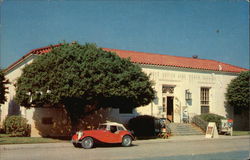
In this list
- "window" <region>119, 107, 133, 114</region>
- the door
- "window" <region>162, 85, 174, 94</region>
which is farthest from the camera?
the door

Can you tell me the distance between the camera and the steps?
23527 mm

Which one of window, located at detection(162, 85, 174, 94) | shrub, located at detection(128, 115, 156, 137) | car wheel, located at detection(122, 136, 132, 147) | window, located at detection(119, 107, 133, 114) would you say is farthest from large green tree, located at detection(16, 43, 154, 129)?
window, located at detection(162, 85, 174, 94)

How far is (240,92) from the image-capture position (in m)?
27.2

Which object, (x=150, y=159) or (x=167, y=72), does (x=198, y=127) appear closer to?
(x=167, y=72)

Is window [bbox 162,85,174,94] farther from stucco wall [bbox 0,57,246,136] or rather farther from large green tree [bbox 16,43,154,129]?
large green tree [bbox 16,43,154,129]

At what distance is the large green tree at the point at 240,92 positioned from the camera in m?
27.0

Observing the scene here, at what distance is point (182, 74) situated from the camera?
2694cm

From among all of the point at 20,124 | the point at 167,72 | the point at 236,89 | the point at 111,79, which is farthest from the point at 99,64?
the point at 236,89

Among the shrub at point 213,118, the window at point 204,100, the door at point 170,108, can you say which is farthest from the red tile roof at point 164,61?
the shrub at point 213,118

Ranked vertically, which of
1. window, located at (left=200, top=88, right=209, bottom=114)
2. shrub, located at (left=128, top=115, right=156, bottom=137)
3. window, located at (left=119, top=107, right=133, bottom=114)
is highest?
window, located at (left=200, top=88, right=209, bottom=114)

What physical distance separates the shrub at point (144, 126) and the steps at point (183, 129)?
2.01m

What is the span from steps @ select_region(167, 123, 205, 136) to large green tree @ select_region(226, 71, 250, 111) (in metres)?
5.31

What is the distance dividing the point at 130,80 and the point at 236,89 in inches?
561

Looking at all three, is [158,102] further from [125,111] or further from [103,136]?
[103,136]
